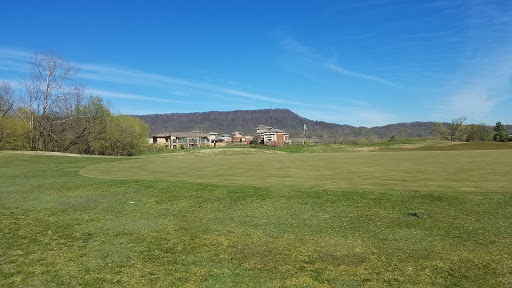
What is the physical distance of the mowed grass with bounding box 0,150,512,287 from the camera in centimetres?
455

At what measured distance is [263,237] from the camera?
6254mm

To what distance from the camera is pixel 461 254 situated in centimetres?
508

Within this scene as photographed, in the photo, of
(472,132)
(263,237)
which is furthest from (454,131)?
(263,237)

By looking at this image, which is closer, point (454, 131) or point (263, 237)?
point (263, 237)

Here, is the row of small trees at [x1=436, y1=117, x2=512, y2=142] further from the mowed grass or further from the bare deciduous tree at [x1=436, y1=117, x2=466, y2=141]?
the mowed grass

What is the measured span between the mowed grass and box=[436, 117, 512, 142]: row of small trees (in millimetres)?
87374

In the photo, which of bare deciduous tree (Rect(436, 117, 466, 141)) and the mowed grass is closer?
the mowed grass

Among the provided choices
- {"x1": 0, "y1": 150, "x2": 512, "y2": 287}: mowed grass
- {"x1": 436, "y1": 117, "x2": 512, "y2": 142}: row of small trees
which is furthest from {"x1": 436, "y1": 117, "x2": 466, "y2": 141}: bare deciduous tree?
{"x1": 0, "y1": 150, "x2": 512, "y2": 287}: mowed grass

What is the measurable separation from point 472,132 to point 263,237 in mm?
98737

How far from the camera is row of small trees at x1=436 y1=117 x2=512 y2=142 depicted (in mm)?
80062

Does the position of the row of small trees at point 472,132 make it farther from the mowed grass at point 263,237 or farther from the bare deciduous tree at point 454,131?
the mowed grass at point 263,237

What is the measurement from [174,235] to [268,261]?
2286mm

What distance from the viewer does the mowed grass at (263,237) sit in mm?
4551

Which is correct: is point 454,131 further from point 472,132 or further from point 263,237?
point 263,237
